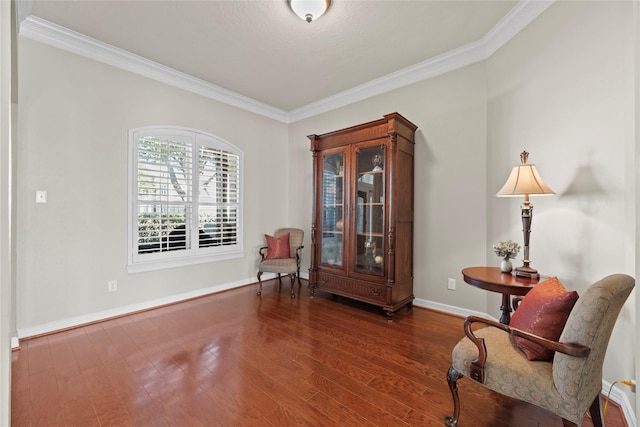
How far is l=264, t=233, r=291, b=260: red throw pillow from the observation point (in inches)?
162

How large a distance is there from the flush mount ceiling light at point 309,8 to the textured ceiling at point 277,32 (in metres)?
0.13

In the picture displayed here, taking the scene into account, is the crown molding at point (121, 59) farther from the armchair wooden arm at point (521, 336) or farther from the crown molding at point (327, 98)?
the armchair wooden arm at point (521, 336)

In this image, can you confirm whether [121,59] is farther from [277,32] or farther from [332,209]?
[332,209]

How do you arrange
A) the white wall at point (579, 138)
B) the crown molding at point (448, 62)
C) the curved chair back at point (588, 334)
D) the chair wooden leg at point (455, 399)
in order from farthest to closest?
the crown molding at point (448, 62), the white wall at point (579, 138), the chair wooden leg at point (455, 399), the curved chair back at point (588, 334)

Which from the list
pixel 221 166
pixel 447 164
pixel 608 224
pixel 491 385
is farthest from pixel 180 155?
pixel 608 224

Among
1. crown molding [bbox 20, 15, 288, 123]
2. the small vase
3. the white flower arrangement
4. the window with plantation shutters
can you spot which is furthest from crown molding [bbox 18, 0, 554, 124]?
the small vase

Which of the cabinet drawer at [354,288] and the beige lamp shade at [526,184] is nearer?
the beige lamp shade at [526,184]

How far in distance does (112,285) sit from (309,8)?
11.2 feet

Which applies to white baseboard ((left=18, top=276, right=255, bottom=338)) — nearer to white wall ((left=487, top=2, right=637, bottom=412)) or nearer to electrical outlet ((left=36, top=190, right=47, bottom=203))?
electrical outlet ((left=36, top=190, right=47, bottom=203))

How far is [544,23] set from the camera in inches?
88.9

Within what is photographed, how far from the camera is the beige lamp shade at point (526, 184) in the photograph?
1.99 metres

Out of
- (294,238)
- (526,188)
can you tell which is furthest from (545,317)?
(294,238)

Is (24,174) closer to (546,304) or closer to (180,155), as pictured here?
(180,155)

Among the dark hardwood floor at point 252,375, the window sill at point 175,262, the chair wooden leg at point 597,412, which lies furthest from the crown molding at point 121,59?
the chair wooden leg at point 597,412
